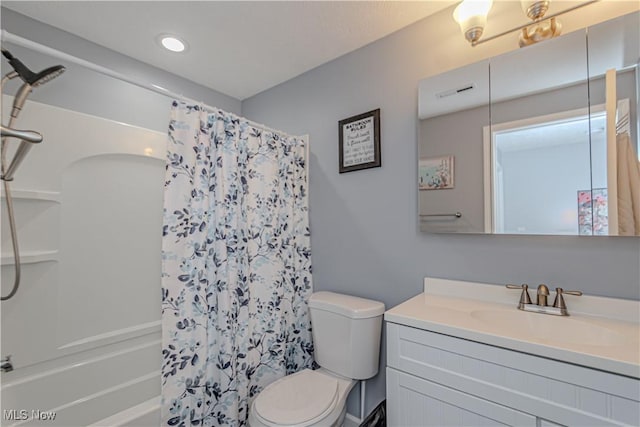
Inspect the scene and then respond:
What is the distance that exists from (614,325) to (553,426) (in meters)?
0.46

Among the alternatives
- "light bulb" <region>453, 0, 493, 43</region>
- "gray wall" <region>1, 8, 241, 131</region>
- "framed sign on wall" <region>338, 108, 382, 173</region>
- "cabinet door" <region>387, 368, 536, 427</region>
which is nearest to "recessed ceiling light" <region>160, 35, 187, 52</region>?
"gray wall" <region>1, 8, 241, 131</region>

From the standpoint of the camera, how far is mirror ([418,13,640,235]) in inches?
41.8

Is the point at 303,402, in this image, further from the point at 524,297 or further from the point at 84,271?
the point at 84,271

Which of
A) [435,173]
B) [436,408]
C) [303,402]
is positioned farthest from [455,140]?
[303,402]

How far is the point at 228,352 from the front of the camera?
1.50 m

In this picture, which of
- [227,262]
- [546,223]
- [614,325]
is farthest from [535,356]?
A: [227,262]

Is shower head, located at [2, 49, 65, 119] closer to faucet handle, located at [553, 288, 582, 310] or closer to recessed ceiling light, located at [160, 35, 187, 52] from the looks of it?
recessed ceiling light, located at [160, 35, 187, 52]

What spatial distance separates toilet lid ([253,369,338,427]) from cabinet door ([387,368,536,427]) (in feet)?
1.04

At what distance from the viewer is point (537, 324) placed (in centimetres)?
113

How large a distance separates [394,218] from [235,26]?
1.41 metres

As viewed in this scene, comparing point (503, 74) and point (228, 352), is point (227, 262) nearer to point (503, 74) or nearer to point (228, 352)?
point (228, 352)

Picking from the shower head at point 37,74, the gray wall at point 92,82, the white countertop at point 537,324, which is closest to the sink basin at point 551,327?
the white countertop at point 537,324

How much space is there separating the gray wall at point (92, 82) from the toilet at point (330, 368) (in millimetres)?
1717

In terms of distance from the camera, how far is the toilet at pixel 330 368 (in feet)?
4.20
